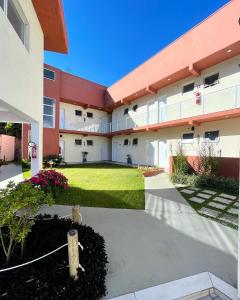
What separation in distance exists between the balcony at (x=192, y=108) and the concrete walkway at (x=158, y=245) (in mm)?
6980

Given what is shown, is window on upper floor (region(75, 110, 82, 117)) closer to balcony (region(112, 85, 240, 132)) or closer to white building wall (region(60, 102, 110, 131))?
white building wall (region(60, 102, 110, 131))

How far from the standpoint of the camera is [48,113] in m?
16.5

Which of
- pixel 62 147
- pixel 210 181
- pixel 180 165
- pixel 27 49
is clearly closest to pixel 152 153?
pixel 180 165

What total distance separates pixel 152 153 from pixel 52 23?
457 inches

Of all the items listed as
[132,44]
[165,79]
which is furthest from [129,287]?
[132,44]

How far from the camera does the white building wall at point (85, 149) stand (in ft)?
62.2

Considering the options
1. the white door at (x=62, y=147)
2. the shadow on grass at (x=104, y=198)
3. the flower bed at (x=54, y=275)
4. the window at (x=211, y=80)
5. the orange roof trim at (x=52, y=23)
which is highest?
the orange roof trim at (x=52, y=23)

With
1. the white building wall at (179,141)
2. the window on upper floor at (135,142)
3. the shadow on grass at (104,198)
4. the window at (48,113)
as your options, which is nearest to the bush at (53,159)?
the window at (48,113)

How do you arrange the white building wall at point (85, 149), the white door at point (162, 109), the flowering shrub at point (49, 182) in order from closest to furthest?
1. the flowering shrub at point (49, 182)
2. the white door at point (162, 109)
3. the white building wall at point (85, 149)

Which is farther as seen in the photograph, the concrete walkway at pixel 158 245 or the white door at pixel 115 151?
the white door at pixel 115 151

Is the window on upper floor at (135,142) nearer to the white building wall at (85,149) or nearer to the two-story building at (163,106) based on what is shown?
the two-story building at (163,106)

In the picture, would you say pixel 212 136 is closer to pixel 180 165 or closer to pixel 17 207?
pixel 180 165

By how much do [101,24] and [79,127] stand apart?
9160 mm

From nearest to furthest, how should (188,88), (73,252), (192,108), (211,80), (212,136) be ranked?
(73,252)
(212,136)
(211,80)
(192,108)
(188,88)
